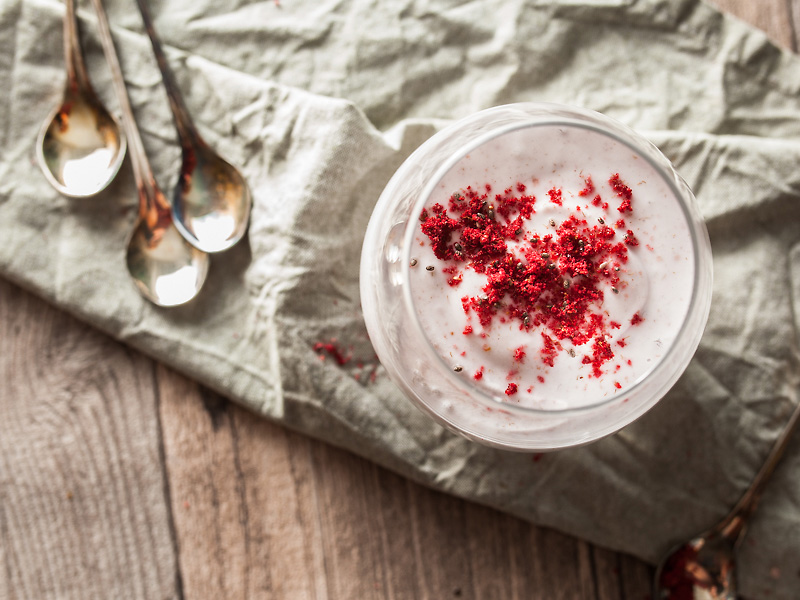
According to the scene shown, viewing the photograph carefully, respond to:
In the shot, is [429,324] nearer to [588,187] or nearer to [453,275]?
[453,275]

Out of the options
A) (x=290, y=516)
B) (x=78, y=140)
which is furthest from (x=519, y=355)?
(x=78, y=140)

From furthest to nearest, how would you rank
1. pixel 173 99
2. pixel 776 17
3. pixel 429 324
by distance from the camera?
pixel 776 17, pixel 173 99, pixel 429 324

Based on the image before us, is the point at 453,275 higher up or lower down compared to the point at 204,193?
higher up

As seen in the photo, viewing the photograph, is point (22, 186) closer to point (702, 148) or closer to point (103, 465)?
point (103, 465)

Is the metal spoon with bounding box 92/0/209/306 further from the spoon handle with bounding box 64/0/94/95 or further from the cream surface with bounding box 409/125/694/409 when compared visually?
the cream surface with bounding box 409/125/694/409

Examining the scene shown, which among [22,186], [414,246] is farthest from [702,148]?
[22,186]

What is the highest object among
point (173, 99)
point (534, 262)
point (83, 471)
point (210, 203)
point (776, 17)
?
point (776, 17)

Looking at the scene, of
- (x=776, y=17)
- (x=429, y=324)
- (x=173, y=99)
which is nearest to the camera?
(x=429, y=324)

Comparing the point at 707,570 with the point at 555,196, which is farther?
the point at 707,570
